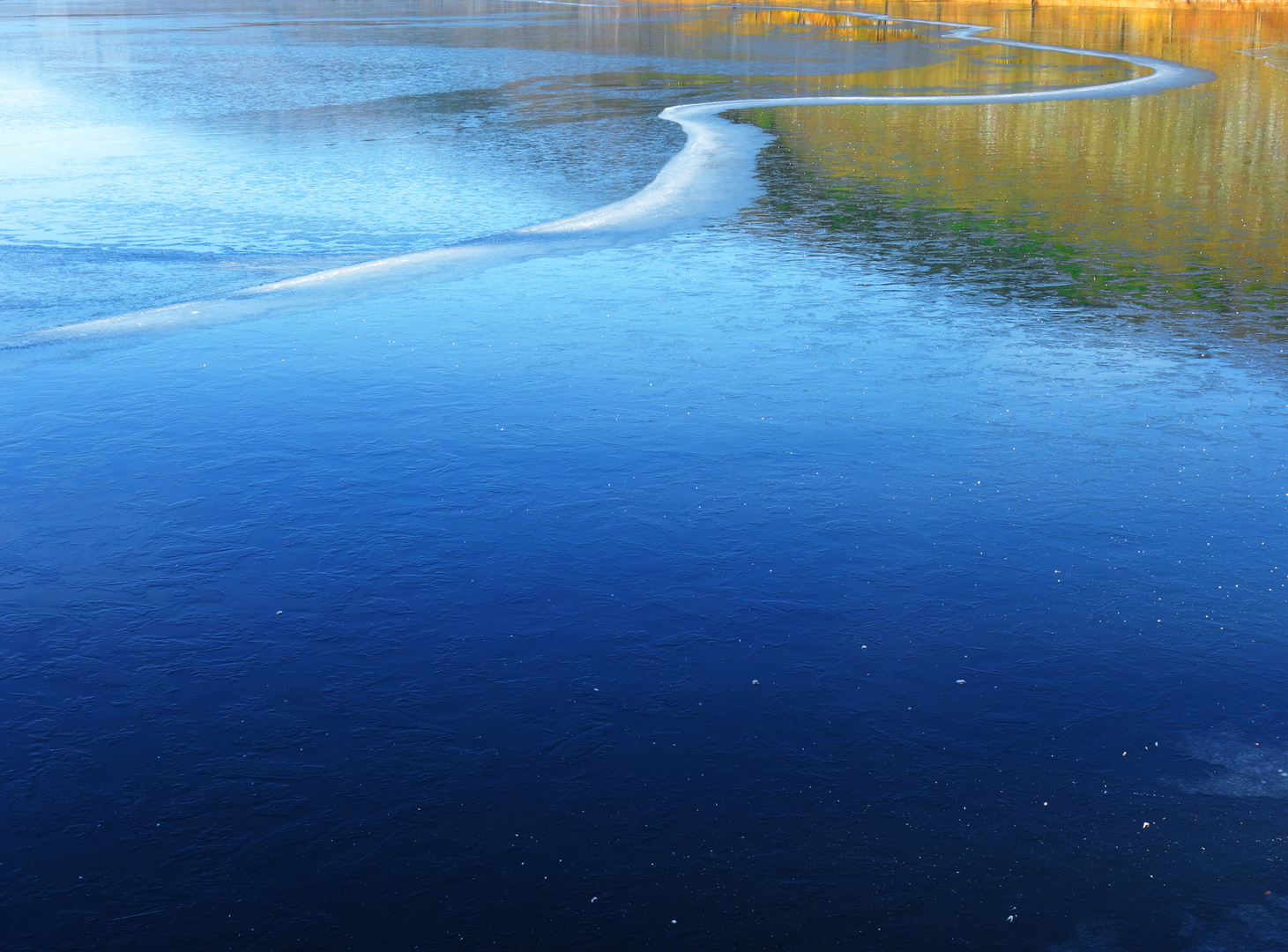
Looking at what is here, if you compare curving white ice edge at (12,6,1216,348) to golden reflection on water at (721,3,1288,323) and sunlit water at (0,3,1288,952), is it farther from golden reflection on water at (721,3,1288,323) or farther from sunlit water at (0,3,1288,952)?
golden reflection on water at (721,3,1288,323)

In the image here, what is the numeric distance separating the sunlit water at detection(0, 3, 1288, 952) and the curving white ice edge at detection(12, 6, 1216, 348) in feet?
0.90

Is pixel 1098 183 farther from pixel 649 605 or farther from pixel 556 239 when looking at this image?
pixel 649 605

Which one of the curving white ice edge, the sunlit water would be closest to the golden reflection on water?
the sunlit water

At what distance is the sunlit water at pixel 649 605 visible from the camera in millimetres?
3307

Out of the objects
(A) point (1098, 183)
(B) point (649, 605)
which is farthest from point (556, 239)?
(B) point (649, 605)

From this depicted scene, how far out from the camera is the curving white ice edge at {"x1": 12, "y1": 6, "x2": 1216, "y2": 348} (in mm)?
8719

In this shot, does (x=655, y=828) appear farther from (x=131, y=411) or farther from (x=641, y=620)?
(x=131, y=411)

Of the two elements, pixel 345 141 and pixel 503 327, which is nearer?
pixel 503 327

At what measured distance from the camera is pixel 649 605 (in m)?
4.70

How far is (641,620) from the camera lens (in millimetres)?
4586

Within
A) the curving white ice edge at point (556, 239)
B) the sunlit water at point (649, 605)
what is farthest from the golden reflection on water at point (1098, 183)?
the curving white ice edge at point (556, 239)

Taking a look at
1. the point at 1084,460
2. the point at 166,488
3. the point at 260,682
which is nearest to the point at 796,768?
the point at 260,682

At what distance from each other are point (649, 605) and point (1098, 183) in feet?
35.7

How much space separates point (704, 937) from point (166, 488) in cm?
378
